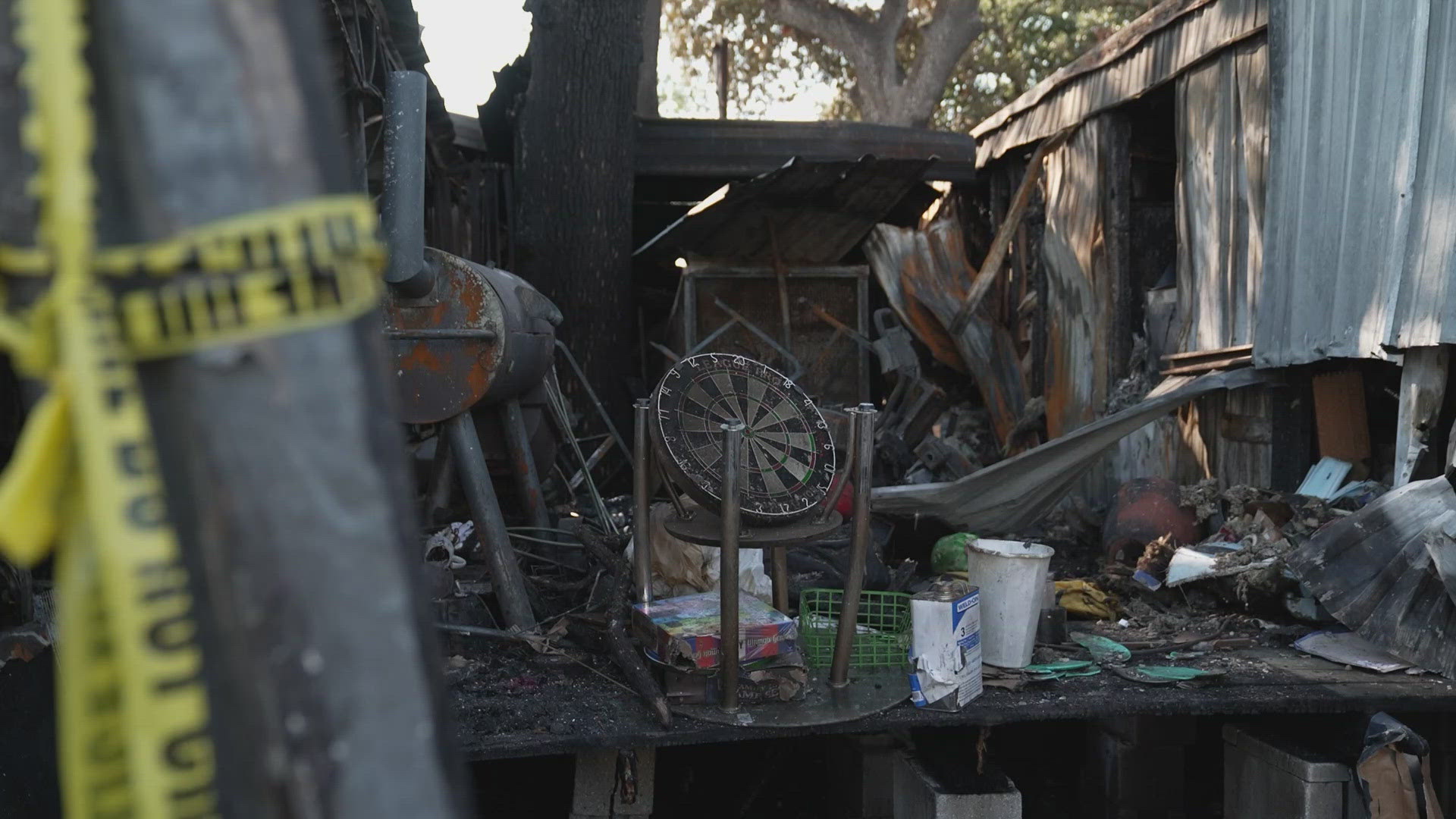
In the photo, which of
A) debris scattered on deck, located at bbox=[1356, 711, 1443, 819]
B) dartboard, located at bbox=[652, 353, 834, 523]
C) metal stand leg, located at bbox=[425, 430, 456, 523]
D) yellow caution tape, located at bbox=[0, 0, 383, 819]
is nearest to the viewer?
yellow caution tape, located at bbox=[0, 0, 383, 819]

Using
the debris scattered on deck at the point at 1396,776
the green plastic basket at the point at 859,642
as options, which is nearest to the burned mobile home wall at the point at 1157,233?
the debris scattered on deck at the point at 1396,776

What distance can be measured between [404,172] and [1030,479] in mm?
4191

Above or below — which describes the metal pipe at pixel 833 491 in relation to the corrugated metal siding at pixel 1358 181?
below

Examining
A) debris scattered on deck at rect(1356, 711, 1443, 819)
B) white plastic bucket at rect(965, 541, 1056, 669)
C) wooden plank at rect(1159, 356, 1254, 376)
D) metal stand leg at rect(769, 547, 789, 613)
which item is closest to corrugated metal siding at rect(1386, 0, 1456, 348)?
wooden plank at rect(1159, 356, 1254, 376)

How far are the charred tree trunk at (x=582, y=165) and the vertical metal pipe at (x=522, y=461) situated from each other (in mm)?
3327

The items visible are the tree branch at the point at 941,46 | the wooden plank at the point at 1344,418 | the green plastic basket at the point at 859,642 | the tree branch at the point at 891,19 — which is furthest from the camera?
the tree branch at the point at 891,19

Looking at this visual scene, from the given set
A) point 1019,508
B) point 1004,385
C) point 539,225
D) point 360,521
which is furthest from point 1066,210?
point 360,521

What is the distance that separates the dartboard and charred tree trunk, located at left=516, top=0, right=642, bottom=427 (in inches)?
205

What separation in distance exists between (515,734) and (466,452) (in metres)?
1.82

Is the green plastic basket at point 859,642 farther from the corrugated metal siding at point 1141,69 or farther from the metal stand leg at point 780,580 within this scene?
the corrugated metal siding at point 1141,69

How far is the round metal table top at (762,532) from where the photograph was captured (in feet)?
13.8

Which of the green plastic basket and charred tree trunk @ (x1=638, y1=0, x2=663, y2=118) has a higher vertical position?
charred tree trunk @ (x1=638, y1=0, x2=663, y2=118)

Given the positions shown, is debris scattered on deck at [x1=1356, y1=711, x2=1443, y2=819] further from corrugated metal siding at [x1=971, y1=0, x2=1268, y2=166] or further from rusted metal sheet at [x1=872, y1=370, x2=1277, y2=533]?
corrugated metal siding at [x1=971, y1=0, x2=1268, y2=166]

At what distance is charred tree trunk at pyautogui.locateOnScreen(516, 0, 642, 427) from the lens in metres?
9.44
